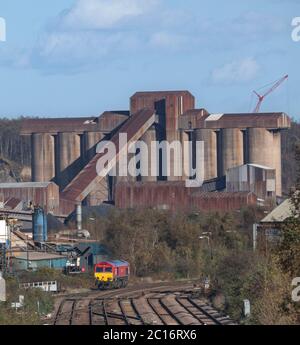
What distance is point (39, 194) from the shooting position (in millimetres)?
55219

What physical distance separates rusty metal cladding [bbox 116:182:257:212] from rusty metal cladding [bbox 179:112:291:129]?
18.8 ft

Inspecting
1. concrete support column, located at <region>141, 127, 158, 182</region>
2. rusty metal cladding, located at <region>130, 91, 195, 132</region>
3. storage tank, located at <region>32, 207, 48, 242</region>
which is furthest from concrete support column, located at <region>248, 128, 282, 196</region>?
storage tank, located at <region>32, 207, 48, 242</region>

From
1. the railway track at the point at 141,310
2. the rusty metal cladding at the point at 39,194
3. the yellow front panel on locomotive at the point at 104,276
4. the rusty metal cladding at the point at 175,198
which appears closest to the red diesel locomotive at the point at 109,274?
the yellow front panel on locomotive at the point at 104,276

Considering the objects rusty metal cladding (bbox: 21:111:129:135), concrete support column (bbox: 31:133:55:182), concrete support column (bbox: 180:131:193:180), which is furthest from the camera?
concrete support column (bbox: 31:133:55:182)

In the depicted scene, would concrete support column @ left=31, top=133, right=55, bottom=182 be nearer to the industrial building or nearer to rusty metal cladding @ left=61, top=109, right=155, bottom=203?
the industrial building

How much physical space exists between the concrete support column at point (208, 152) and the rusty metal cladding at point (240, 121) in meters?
0.37

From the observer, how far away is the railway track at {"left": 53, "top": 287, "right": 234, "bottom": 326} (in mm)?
22781

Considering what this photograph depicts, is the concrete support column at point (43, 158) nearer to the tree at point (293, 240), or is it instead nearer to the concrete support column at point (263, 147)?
the concrete support column at point (263, 147)

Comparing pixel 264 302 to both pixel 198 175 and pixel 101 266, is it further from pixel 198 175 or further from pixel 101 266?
pixel 198 175

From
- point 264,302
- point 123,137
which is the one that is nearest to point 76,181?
point 123,137

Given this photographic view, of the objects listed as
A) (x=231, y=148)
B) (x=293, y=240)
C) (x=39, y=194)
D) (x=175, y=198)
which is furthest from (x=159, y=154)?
(x=293, y=240)

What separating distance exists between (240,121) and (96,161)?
7.94 m

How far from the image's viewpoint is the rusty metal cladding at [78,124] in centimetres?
6288
